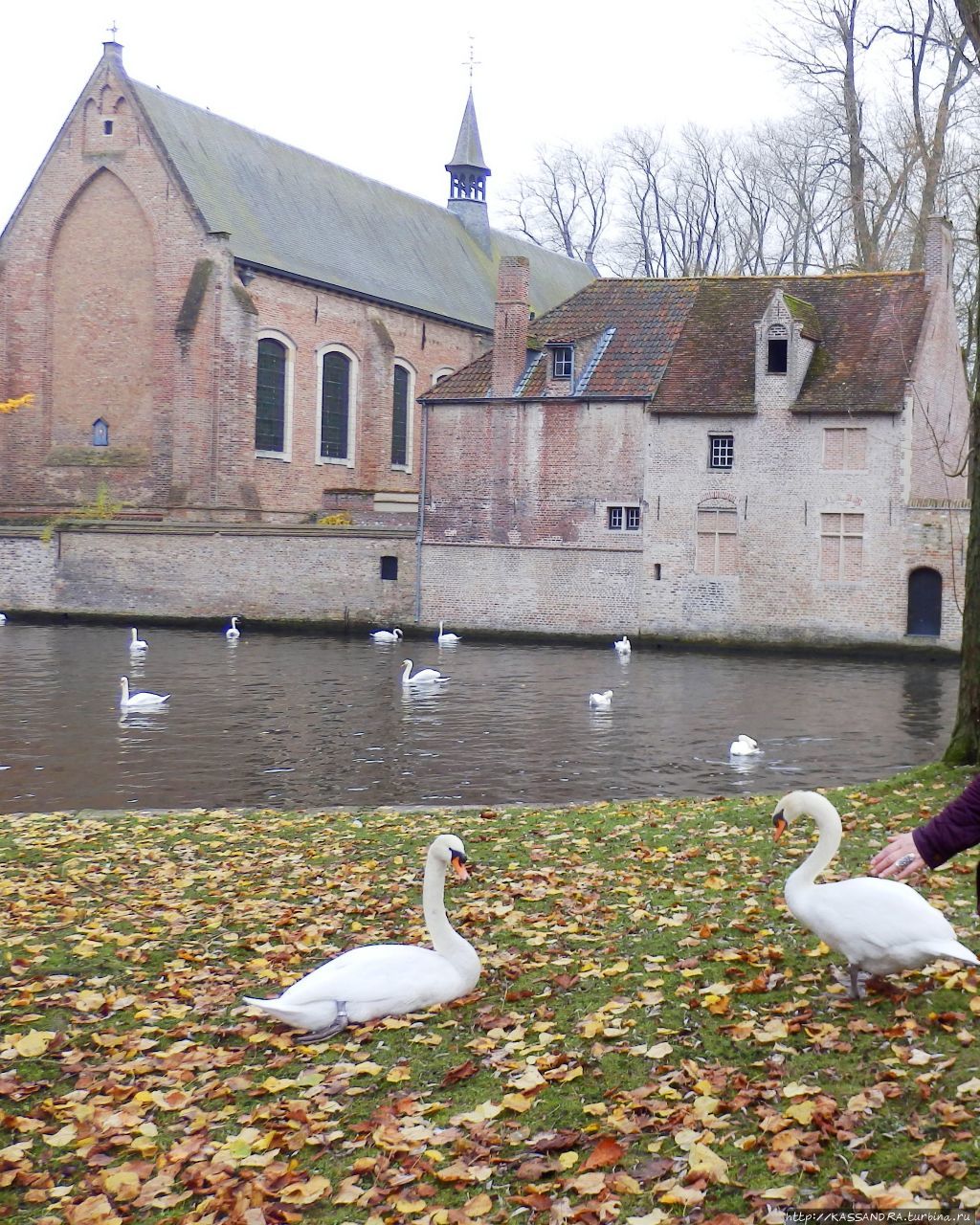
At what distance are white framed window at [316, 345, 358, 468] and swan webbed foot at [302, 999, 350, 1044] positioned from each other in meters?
41.7

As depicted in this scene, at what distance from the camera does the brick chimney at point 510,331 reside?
36531 millimetres

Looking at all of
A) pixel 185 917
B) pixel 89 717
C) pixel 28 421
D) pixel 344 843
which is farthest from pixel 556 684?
pixel 28 421

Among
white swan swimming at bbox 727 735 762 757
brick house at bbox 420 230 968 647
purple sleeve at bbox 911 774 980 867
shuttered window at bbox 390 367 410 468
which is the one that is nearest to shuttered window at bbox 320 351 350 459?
shuttered window at bbox 390 367 410 468

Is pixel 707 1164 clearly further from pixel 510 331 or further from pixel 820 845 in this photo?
pixel 510 331

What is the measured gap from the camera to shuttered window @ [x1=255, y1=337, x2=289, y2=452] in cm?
4426

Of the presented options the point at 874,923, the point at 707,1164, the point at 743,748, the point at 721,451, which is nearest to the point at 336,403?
the point at 721,451

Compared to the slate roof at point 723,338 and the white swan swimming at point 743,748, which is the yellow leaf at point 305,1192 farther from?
the slate roof at point 723,338

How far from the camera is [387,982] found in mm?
5680

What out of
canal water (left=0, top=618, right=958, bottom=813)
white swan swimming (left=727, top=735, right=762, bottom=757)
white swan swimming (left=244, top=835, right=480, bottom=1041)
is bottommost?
canal water (left=0, top=618, right=958, bottom=813)

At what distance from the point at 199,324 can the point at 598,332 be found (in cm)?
1332

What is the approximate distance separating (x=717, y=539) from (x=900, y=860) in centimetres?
3078

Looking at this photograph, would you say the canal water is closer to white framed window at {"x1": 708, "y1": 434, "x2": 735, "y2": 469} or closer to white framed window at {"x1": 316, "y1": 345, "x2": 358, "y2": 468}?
white framed window at {"x1": 708, "y1": 434, "x2": 735, "y2": 469}

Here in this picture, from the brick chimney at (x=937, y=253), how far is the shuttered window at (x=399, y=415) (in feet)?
75.3

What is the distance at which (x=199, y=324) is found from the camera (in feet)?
137
